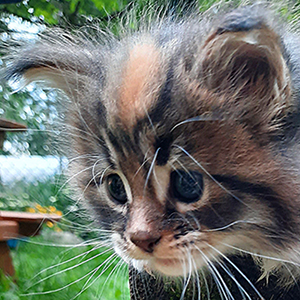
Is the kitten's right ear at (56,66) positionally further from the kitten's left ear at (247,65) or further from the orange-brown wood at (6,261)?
the orange-brown wood at (6,261)

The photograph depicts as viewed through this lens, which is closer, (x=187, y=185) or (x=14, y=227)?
(x=187, y=185)

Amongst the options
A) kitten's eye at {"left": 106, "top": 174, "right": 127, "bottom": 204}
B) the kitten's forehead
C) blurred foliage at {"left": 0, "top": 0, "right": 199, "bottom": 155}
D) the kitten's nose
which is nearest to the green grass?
blurred foliage at {"left": 0, "top": 0, "right": 199, "bottom": 155}

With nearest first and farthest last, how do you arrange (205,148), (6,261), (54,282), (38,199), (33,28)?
(205,148)
(33,28)
(54,282)
(6,261)
(38,199)

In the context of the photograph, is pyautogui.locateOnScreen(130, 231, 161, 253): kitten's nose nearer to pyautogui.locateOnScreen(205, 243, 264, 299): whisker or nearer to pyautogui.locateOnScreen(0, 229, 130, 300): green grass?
pyautogui.locateOnScreen(205, 243, 264, 299): whisker

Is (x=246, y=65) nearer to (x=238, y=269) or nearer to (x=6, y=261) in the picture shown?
(x=238, y=269)

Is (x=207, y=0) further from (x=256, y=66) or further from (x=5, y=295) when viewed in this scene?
(x=5, y=295)

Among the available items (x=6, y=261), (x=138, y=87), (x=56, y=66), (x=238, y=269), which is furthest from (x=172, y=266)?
(x=6, y=261)

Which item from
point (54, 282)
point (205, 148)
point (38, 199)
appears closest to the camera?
point (205, 148)

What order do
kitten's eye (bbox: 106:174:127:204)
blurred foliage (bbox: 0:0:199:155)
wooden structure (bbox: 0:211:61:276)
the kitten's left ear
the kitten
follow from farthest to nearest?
wooden structure (bbox: 0:211:61:276) < blurred foliage (bbox: 0:0:199:155) < kitten's eye (bbox: 106:174:127:204) < the kitten < the kitten's left ear
